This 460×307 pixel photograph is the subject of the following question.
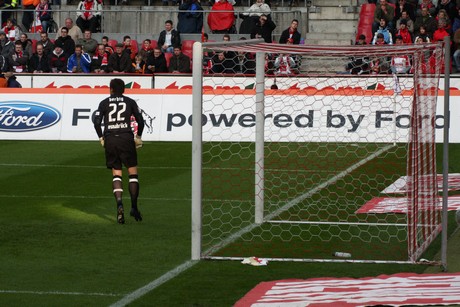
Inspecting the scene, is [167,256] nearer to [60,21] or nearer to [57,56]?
[57,56]

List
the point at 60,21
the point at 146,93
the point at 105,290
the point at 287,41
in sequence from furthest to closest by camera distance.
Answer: the point at 60,21
the point at 287,41
the point at 146,93
the point at 105,290

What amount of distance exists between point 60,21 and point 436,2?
40.8ft

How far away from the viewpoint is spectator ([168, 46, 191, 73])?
98.7ft

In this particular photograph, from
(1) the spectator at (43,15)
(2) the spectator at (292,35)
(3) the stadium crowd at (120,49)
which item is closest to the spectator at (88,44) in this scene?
(3) the stadium crowd at (120,49)

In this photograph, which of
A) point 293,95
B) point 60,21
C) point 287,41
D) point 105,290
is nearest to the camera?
point 105,290

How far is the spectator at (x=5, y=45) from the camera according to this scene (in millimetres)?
32116

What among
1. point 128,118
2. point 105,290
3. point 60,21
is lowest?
point 105,290

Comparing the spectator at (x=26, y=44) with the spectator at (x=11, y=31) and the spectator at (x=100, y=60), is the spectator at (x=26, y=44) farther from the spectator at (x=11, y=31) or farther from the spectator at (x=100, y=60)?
the spectator at (x=100, y=60)

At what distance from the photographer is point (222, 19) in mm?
34125

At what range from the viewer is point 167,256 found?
469 inches

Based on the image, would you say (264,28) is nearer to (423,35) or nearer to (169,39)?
(169,39)

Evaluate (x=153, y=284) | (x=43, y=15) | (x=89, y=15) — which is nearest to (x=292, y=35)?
(x=89, y=15)

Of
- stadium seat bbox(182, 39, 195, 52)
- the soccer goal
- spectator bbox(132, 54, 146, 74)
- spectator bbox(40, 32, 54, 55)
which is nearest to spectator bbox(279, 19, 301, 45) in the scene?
the soccer goal

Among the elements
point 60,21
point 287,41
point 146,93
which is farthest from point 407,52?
point 60,21
